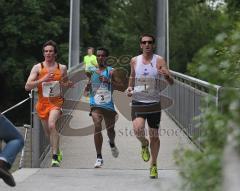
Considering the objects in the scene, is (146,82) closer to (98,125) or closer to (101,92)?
(101,92)

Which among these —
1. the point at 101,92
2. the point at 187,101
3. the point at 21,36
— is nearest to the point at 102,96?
the point at 101,92

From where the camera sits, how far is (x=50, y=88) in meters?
9.58

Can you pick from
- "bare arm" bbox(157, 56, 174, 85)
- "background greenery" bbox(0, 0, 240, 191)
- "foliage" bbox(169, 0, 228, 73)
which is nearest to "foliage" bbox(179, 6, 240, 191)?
"background greenery" bbox(0, 0, 240, 191)

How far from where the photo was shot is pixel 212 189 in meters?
3.19

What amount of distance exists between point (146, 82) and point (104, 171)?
159 centimetres

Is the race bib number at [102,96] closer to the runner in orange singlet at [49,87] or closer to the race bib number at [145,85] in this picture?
the runner in orange singlet at [49,87]

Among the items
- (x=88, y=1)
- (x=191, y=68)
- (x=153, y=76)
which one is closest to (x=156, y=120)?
(x=153, y=76)

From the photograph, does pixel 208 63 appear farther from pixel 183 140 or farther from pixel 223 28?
pixel 183 140

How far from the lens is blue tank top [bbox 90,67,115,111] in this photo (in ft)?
32.5

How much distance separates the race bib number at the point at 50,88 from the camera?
9.58 m

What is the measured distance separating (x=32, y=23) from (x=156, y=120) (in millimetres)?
31918

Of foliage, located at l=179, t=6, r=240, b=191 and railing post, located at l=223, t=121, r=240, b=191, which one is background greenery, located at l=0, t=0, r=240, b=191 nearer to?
foliage, located at l=179, t=6, r=240, b=191

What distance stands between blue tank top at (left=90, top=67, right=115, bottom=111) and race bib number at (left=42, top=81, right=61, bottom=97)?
51 centimetres

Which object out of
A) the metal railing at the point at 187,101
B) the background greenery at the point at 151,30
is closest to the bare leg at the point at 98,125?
the metal railing at the point at 187,101
